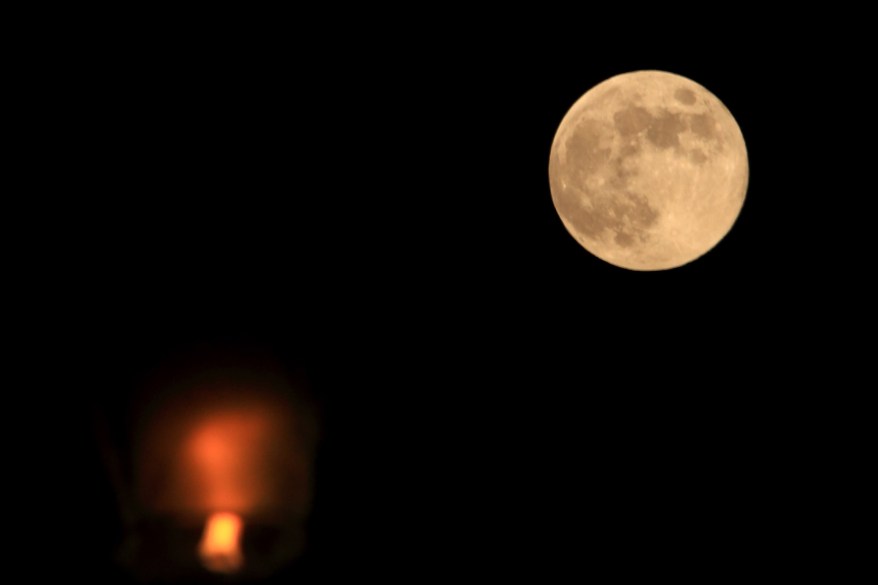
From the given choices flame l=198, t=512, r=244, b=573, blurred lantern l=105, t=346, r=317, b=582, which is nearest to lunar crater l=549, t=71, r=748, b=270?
blurred lantern l=105, t=346, r=317, b=582

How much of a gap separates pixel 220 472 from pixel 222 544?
0.36 meters

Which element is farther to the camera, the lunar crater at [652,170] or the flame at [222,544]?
the flame at [222,544]

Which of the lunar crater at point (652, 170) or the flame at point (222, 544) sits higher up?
the lunar crater at point (652, 170)

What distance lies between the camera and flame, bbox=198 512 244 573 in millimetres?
3873

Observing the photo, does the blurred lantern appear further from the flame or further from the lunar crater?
the lunar crater

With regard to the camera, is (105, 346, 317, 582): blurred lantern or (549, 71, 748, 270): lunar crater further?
(105, 346, 317, 582): blurred lantern

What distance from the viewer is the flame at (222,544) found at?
3.87 meters

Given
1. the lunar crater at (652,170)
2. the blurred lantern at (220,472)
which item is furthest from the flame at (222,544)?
the lunar crater at (652,170)

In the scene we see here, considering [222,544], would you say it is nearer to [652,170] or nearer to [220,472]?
[220,472]

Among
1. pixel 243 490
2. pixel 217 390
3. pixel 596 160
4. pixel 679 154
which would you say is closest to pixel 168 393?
pixel 217 390

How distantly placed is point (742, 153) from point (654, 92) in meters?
0.43

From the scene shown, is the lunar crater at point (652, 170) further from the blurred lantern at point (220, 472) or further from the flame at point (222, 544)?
the flame at point (222, 544)

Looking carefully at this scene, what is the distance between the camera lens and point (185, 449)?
13.5 ft

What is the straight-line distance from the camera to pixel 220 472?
4.11m
